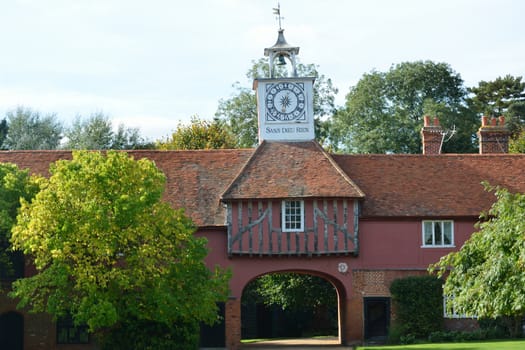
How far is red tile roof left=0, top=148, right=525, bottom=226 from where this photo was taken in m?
33.2

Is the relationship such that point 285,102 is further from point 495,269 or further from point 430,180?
point 495,269

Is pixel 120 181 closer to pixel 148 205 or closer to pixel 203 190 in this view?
pixel 148 205

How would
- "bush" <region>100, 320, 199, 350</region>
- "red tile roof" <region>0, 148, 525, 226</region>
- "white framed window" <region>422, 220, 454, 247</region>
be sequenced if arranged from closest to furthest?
"bush" <region>100, 320, 199, 350</region>, "red tile roof" <region>0, 148, 525, 226</region>, "white framed window" <region>422, 220, 454, 247</region>

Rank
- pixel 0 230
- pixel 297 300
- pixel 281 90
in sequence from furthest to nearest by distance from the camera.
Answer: pixel 297 300 < pixel 281 90 < pixel 0 230

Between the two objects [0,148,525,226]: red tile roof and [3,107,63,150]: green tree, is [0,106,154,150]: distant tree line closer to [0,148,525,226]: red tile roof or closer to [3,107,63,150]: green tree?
[3,107,63,150]: green tree

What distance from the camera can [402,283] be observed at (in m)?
32.8

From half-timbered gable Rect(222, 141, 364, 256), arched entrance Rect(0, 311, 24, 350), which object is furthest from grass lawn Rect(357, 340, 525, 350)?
arched entrance Rect(0, 311, 24, 350)

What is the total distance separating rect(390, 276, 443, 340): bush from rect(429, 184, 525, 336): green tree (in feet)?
30.2

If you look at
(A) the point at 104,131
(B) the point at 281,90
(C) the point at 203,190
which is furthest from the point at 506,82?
(C) the point at 203,190

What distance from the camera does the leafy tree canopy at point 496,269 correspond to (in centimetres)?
2061

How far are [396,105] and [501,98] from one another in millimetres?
8520

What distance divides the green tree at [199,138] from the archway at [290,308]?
13.9 meters

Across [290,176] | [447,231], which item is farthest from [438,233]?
[290,176]

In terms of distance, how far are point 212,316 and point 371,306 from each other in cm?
792
